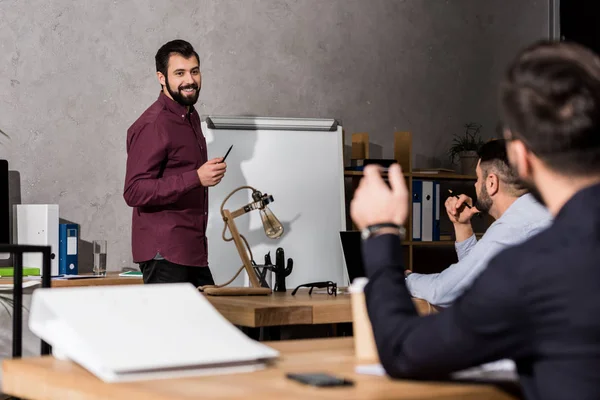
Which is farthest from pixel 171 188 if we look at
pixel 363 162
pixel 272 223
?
pixel 363 162

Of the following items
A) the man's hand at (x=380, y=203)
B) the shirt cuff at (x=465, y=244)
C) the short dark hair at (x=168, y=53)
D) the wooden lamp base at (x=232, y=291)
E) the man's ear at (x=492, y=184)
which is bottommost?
the wooden lamp base at (x=232, y=291)

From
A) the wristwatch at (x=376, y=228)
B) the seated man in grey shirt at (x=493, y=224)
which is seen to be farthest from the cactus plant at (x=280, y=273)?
the wristwatch at (x=376, y=228)

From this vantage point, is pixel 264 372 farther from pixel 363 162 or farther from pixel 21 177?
pixel 363 162

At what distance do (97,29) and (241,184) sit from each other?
1007mm

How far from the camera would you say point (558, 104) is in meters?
→ 0.99

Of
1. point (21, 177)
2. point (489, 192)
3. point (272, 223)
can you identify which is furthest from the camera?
point (21, 177)

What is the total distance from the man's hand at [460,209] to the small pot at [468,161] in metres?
1.71

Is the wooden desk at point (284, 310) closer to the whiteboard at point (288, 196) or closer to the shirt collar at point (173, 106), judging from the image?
the shirt collar at point (173, 106)

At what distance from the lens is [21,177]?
12.9 feet

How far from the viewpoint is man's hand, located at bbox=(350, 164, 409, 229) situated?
1155mm

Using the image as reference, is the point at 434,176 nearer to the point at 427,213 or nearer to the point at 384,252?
the point at 427,213

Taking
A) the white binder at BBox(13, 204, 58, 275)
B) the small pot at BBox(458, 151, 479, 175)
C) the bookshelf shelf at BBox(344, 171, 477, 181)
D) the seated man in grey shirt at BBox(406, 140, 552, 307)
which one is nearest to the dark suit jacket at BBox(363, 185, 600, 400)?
the seated man in grey shirt at BBox(406, 140, 552, 307)

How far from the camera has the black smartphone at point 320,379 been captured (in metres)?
1.03

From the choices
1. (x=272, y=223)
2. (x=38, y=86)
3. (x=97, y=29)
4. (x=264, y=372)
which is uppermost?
(x=97, y=29)
